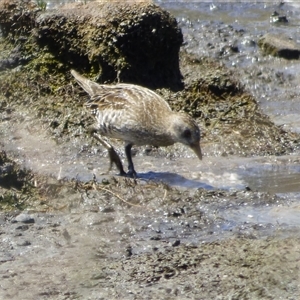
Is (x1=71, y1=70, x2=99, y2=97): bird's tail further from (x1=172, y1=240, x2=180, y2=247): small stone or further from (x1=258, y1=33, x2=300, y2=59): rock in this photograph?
(x1=258, y1=33, x2=300, y2=59): rock

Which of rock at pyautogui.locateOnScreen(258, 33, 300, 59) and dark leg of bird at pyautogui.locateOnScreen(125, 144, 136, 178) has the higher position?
dark leg of bird at pyautogui.locateOnScreen(125, 144, 136, 178)

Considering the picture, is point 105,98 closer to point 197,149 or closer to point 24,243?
point 197,149

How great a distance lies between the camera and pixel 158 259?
7.06 meters

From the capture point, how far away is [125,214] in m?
8.24

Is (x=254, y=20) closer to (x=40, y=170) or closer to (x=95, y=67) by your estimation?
(x=95, y=67)

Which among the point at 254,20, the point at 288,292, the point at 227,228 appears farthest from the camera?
the point at 254,20

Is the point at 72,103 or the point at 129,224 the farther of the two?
the point at 72,103

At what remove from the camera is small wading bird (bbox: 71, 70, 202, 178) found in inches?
369

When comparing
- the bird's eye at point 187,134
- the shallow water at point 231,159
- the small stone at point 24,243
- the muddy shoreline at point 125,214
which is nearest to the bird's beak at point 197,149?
the bird's eye at point 187,134

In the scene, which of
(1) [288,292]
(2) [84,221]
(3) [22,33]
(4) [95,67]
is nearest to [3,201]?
(2) [84,221]

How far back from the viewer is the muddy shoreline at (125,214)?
6578 mm

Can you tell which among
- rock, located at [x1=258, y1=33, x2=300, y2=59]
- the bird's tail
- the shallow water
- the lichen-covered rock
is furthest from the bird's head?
rock, located at [x1=258, y1=33, x2=300, y2=59]

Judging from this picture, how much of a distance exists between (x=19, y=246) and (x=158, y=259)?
1131 mm

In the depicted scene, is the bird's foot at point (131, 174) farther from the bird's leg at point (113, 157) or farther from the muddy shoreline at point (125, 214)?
the muddy shoreline at point (125, 214)
